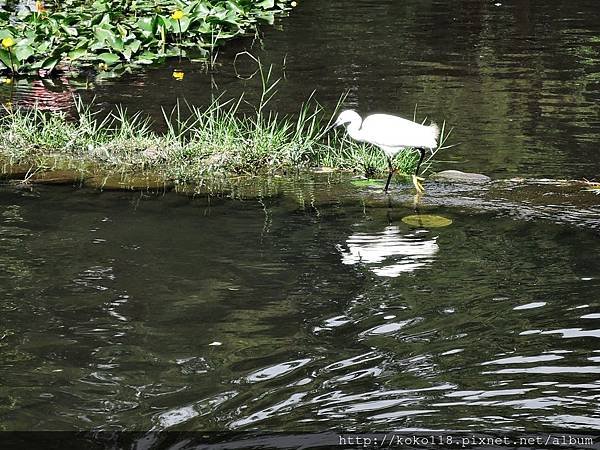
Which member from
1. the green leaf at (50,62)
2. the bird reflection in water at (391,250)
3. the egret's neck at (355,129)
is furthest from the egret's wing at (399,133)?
the green leaf at (50,62)

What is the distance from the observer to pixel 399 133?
6.82m

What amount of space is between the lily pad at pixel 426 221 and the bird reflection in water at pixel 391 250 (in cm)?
13

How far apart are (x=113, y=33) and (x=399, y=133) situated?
641 cm

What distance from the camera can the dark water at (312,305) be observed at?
12.9 ft

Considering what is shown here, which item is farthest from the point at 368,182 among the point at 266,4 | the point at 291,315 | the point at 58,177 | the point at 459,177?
the point at 266,4

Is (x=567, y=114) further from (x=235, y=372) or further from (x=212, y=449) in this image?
(x=212, y=449)

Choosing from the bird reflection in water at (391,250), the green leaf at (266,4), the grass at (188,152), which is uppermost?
the green leaf at (266,4)

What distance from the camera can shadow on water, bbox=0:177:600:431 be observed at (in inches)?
154

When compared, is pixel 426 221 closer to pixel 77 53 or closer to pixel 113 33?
pixel 77 53

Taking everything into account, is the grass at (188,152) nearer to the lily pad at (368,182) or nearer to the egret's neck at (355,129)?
the lily pad at (368,182)

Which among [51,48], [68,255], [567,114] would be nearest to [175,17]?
Result: [51,48]

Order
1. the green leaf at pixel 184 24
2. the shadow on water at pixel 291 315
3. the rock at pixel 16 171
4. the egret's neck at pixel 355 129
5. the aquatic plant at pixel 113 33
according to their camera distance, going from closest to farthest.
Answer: the shadow on water at pixel 291 315 < the egret's neck at pixel 355 129 < the rock at pixel 16 171 < the aquatic plant at pixel 113 33 < the green leaf at pixel 184 24

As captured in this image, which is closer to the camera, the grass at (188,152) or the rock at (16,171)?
the rock at (16,171)

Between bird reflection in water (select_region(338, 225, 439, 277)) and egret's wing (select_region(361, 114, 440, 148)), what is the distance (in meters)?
0.75
